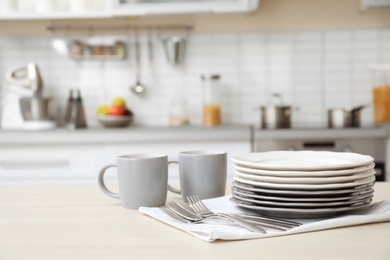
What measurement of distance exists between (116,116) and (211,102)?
56 cm

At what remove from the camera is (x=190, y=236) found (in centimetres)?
78

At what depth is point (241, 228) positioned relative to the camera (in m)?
0.78

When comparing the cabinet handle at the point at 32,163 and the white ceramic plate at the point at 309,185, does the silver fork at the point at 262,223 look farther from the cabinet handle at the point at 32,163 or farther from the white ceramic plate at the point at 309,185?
the cabinet handle at the point at 32,163

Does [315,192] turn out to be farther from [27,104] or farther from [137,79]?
[137,79]

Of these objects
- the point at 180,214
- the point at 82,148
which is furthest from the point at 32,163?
the point at 180,214

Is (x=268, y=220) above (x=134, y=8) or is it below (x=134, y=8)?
below

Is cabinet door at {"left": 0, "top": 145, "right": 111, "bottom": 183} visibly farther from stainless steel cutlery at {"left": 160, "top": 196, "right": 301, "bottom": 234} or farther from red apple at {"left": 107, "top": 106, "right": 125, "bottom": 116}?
stainless steel cutlery at {"left": 160, "top": 196, "right": 301, "bottom": 234}

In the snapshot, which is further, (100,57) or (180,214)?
(100,57)

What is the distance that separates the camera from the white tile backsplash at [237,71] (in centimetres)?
320

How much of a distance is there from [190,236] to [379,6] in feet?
7.85

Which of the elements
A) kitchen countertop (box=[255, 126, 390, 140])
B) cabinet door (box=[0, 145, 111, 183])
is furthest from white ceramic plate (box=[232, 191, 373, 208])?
cabinet door (box=[0, 145, 111, 183])

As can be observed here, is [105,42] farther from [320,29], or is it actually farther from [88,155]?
[320,29]

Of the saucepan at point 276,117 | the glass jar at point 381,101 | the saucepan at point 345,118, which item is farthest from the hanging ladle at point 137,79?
the glass jar at point 381,101

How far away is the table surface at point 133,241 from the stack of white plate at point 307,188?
0.05 metres
